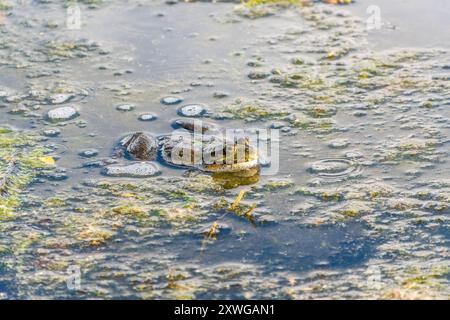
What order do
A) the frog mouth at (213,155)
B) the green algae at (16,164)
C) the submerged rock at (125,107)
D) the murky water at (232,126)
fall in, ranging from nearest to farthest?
the murky water at (232,126)
the green algae at (16,164)
the frog mouth at (213,155)
the submerged rock at (125,107)

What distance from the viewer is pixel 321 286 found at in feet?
8.08

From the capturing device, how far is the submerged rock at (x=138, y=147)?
332 cm

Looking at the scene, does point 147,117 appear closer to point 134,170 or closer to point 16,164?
point 134,170

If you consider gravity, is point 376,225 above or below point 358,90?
below

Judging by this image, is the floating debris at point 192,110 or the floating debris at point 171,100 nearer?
the floating debris at point 192,110

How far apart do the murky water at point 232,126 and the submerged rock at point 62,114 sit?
1.1 inches

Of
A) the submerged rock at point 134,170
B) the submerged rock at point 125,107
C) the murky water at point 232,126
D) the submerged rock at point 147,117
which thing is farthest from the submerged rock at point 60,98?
the submerged rock at point 134,170

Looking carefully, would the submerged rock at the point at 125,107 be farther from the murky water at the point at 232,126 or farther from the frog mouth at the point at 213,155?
the frog mouth at the point at 213,155

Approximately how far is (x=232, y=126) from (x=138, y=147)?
21.0 inches

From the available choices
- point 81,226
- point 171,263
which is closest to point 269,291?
point 171,263

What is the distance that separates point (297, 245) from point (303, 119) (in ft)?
3.60

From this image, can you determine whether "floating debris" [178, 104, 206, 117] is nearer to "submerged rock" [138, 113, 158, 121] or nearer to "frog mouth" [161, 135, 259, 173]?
"submerged rock" [138, 113, 158, 121]

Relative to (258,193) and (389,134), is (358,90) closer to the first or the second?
(389,134)

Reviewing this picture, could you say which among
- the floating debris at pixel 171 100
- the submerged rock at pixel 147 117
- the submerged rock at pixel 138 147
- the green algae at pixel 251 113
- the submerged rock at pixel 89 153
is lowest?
the submerged rock at pixel 89 153
